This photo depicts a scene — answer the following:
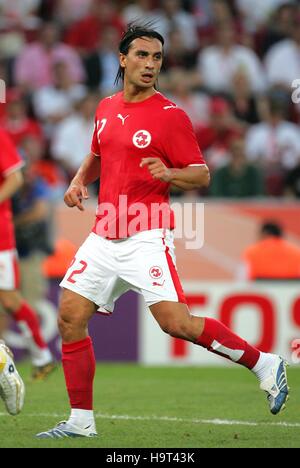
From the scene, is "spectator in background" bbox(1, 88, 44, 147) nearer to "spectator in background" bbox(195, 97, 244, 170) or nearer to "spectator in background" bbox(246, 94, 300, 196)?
"spectator in background" bbox(195, 97, 244, 170)

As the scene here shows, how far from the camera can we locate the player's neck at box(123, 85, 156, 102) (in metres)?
6.87

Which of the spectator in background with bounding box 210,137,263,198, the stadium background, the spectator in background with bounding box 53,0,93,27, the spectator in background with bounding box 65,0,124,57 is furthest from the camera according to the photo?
the spectator in background with bounding box 53,0,93,27

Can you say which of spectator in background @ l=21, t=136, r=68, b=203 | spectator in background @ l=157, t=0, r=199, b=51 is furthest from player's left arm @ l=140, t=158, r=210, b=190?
spectator in background @ l=157, t=0, r=199, b=51

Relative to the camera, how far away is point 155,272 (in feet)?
22.0

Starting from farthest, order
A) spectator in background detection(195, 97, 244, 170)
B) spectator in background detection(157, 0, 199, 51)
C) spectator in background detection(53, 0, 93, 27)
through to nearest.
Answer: spectator in background detection(53, 0, 93, 27) < spectator in background detection(157, 0, 199, 51) < spectator in background detection(195, 97, 244, 170)

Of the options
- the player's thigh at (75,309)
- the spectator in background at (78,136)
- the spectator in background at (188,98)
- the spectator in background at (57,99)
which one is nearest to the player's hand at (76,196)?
the player's thigh at (75,309)

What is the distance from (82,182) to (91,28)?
398 inches

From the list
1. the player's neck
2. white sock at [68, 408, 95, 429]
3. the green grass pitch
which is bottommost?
the green grass pitch

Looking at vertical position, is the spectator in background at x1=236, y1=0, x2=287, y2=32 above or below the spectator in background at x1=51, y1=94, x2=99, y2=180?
above

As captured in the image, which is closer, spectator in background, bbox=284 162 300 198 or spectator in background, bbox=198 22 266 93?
spectator in background, bbox=284 162 300 198

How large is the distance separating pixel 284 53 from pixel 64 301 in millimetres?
10591

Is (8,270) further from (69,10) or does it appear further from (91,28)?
(69,10)

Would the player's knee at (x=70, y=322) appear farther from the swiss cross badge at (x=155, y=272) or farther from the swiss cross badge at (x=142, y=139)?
the swiss cross badge at (x=142, y=139)

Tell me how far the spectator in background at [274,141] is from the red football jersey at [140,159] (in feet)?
25.1
